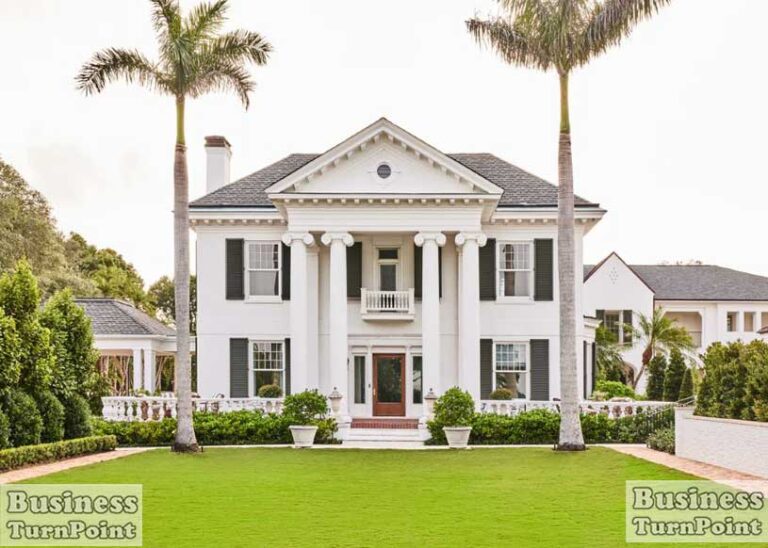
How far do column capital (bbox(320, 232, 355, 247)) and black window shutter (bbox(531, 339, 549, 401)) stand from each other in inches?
284

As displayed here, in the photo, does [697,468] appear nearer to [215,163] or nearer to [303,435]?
[303,435]

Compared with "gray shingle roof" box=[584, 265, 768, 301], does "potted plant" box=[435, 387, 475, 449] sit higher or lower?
lower

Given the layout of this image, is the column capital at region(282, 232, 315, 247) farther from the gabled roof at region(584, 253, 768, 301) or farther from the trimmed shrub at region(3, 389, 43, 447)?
the gabled roof at region(584, 253, 768, 301)

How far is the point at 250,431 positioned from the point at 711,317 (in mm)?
40052

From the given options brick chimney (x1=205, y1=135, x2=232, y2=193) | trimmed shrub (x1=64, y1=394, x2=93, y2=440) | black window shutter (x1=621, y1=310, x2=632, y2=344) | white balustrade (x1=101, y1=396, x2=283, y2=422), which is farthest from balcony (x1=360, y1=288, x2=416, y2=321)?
black window shutter (x1=621, y1=310, x2=632, y2=344)

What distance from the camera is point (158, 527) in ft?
42.1

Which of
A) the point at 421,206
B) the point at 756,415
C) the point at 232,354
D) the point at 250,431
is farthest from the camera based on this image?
the point at 232,354

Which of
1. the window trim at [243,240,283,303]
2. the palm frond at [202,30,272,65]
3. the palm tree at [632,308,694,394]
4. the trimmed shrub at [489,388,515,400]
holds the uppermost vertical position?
the palm frond at [202,30,272,65]

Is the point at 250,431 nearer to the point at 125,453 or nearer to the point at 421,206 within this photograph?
the point at 125,453

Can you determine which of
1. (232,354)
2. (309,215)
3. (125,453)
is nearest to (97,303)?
(232,354)

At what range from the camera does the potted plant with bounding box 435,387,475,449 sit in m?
26.8

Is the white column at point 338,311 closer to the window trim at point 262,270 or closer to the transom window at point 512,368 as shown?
the window trim at point 262,270

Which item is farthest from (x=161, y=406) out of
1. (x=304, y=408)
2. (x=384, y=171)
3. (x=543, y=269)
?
(x=543, y=269)

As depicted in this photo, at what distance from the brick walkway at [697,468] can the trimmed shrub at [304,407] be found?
8275 mm
